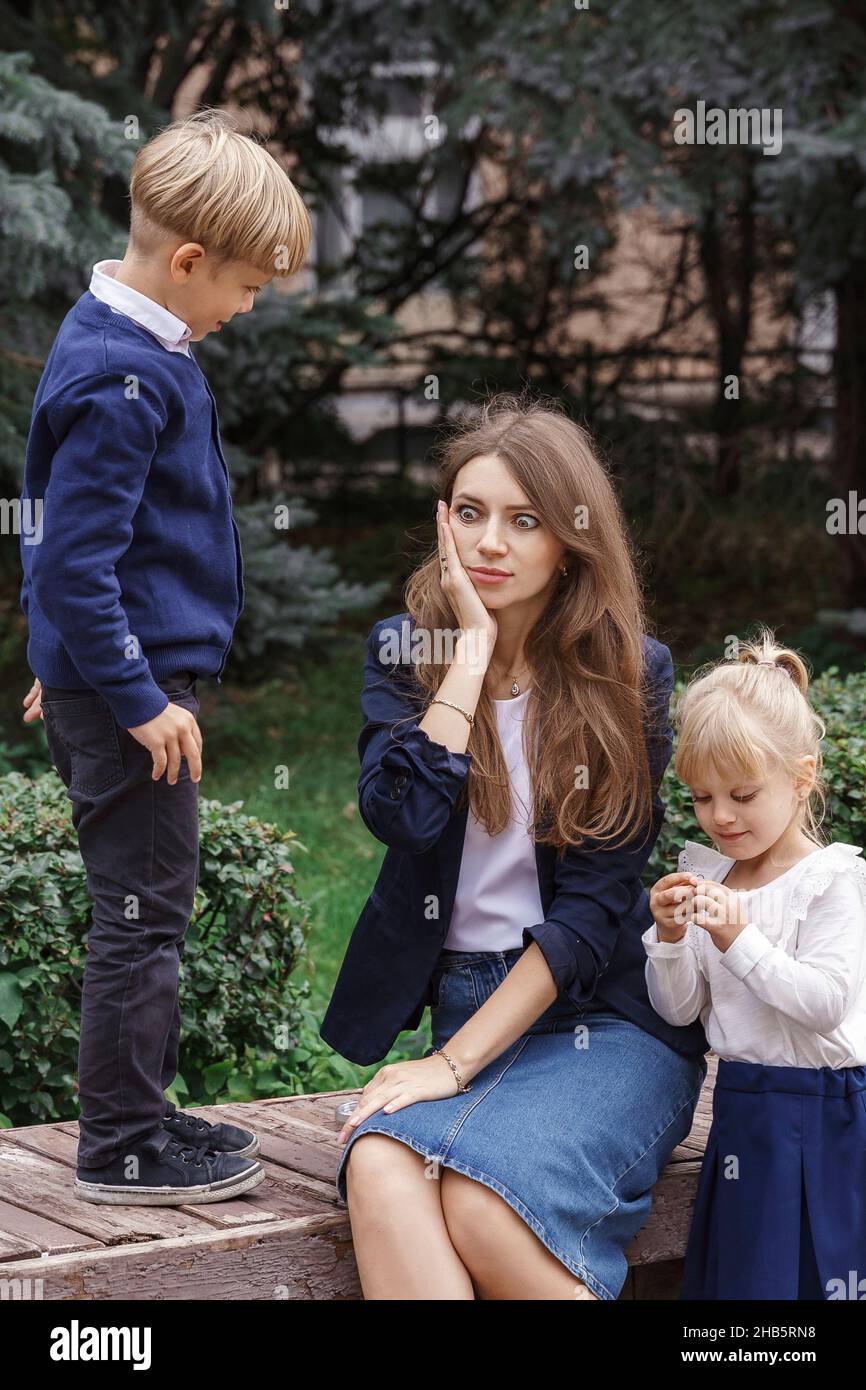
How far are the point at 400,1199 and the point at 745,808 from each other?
84cm

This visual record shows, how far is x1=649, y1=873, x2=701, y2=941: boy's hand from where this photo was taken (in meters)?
2.47

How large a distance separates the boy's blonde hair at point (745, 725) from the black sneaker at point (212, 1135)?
1007mm

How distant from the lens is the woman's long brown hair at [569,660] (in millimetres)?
2707

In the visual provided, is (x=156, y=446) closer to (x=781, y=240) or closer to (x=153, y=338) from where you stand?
(x=153, y=338)

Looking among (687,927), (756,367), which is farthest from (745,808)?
(756,367)

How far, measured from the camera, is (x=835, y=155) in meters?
6.15

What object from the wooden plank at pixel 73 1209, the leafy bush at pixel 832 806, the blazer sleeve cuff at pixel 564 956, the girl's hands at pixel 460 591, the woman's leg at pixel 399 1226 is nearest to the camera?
the woman's leg at pixel 399 1226

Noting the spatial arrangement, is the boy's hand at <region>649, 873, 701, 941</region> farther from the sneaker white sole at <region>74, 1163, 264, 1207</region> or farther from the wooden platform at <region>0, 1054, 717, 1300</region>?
the sneaker white sole at <region>74, 1163, 264, 1207</region>

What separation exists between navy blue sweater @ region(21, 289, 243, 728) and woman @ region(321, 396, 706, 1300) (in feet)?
1.27

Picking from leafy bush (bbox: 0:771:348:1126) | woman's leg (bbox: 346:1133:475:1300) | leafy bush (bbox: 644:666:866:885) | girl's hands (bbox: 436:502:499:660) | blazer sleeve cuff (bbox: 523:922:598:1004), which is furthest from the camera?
leafy bush (bbox: 644:666:866:885)

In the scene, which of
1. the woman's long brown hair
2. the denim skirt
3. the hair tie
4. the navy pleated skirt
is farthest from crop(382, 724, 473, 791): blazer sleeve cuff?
the navy pleated skirt

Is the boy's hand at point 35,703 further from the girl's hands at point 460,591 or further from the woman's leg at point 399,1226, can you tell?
the woman's leg at point 399,1226

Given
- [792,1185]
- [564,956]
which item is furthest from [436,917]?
[792,1185]

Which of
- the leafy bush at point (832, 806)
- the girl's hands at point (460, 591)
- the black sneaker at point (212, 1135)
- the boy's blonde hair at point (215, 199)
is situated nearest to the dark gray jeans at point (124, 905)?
the black sneaker at point (212, 1135)
